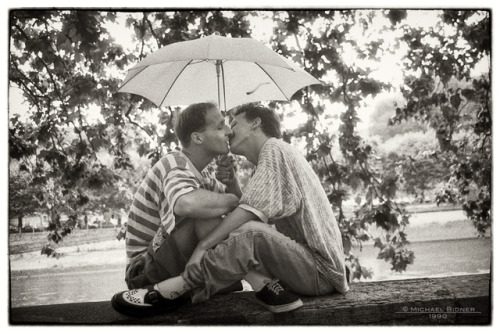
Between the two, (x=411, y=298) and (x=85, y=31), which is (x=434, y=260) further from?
(x=85, y=31)

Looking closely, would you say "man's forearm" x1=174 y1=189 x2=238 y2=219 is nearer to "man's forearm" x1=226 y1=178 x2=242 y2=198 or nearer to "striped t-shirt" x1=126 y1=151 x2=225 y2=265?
"striped t-shirt" x1=126 y1=151 x2=225 y2=265

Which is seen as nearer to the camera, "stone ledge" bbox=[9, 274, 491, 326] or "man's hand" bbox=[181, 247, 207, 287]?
"man's hand" bbox=[181, 247, 207, 287]

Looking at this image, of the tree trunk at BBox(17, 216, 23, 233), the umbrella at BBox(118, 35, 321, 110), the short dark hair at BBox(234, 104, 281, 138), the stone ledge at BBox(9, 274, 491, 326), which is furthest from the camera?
the tree trunk at BBox(17, 216, 23, 233)

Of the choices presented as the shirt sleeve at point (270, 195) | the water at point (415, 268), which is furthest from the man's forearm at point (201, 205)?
the water at point (415, 268)

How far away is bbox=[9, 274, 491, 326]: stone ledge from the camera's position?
258cm

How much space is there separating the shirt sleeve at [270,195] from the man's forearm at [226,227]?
0.04 meters

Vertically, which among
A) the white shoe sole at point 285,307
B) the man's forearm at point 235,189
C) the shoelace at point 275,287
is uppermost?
the man's forearm at point 235,189

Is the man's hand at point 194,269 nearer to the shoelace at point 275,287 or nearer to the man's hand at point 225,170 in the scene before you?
the shoelace at point 275,287

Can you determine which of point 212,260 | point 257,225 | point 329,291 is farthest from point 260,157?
point 329,291

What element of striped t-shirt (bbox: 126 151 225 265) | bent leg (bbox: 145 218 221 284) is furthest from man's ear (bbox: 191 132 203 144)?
bent leg (bbox: 145 218 221 284)

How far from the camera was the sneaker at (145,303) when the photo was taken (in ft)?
8.13

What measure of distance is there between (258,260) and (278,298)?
0.24 metres

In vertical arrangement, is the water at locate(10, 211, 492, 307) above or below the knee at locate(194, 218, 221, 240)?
below

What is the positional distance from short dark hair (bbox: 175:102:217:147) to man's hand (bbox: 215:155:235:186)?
0.23 meters
